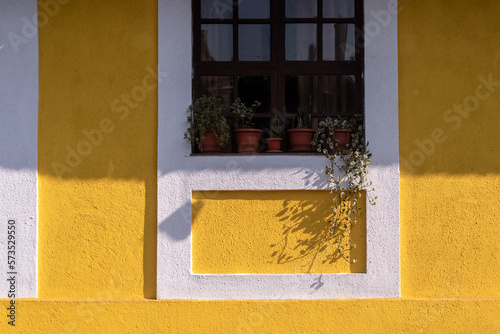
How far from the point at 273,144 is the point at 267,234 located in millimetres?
792

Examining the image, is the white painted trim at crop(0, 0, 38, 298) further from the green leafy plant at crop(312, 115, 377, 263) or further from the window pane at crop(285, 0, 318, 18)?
the green leafy plant at crop(312, 115, 377, 263)

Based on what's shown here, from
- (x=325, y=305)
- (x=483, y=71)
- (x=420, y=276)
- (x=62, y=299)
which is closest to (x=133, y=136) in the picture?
(x=62, y=299)

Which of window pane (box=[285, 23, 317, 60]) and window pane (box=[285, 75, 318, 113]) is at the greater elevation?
window pane (box=[285, 23, 317, 60])

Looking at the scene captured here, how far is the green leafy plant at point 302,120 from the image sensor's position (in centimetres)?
432

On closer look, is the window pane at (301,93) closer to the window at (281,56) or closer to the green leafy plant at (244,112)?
the window at (281,56)

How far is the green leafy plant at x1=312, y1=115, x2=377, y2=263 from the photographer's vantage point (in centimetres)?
409

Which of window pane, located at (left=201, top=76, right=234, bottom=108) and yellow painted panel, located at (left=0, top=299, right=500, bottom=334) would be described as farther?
window pane, located at (left=201, top=76, right=234, bottom=108)

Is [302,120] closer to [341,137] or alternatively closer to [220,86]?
[341,137]

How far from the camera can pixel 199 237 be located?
4.18 meters

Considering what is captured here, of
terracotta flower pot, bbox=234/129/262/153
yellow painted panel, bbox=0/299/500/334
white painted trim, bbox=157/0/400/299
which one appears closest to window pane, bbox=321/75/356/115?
white painted trim, bbox=157/0/400/299

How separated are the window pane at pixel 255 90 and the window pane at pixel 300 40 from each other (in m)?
0.36

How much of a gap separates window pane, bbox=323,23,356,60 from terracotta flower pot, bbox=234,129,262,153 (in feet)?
3.27

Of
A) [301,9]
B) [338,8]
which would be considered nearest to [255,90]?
[301,9]

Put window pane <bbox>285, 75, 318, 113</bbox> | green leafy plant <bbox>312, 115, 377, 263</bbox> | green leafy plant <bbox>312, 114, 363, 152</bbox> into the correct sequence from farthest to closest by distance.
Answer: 1. window pane <bbox>285, 75, 318, 113</bbox>
2. green leafy plant <bbox>312, 114, 363, 152</bbox>
3. green leafy plant <bbox>312, 115, 377, 263</bbox>
